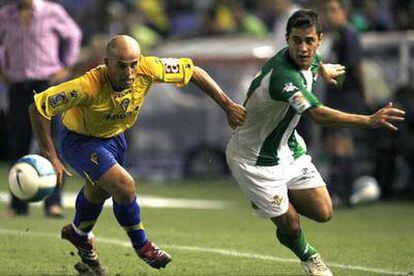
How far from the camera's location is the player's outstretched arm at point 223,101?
8422 mm

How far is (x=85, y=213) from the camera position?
8773mm

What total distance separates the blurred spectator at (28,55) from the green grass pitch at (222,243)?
2.67 ft

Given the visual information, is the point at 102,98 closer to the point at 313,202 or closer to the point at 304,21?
the point at 304,21

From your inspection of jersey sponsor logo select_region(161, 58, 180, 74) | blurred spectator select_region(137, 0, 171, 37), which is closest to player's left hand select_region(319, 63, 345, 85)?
jersey sponsor logo select_region(161, 58, 180, 74)

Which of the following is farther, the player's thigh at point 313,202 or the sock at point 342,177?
the sock at point 342,177

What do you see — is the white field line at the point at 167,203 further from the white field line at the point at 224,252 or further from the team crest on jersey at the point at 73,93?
the team crest on jersey at the point at 73,93

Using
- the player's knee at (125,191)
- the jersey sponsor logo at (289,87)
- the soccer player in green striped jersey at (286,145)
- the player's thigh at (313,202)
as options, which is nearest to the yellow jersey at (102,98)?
the player's knee at (125,191)

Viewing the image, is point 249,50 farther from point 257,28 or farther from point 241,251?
point 241,251

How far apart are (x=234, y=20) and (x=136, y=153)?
311 centimetres

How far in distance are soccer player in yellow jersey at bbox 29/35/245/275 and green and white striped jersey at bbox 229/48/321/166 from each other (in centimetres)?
18

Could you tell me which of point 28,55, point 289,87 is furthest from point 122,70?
point 28,55

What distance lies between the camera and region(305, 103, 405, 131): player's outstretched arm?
25.3 ft

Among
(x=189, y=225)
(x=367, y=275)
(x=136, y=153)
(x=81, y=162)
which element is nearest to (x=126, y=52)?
(x=81, y=162)

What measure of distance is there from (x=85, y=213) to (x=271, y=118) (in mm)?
1523
